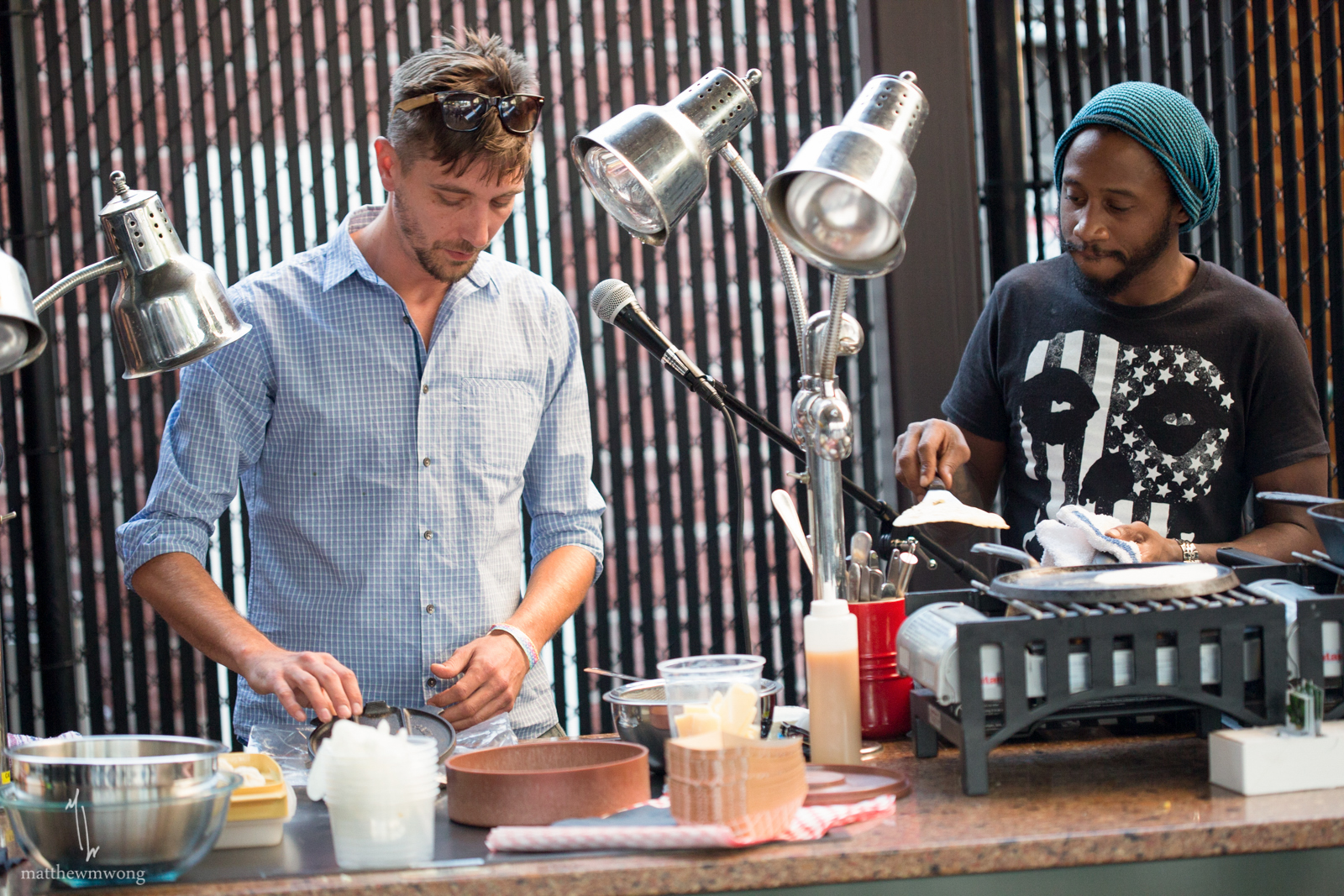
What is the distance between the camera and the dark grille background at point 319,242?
3.15 meters

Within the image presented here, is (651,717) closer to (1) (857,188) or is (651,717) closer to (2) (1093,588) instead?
(2) (1093,588)

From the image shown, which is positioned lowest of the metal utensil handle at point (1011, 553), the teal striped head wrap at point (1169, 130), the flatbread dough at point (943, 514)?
the metal utensil handle at point (1011, 553)

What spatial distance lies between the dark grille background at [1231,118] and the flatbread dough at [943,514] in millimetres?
1755

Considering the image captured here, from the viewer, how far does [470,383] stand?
2129mm

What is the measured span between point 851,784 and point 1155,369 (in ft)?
3.80

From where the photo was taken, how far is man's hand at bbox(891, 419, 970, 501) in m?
1.98

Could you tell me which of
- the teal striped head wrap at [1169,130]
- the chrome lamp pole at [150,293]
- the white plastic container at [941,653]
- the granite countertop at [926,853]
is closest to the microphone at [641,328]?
the white plastic container at [941,653]

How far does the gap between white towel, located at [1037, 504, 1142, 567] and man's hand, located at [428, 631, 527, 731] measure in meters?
0.82

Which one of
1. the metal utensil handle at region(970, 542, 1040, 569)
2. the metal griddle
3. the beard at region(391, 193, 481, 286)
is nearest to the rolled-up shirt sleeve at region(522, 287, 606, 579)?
the beard at region(391, 193, 481, 286)

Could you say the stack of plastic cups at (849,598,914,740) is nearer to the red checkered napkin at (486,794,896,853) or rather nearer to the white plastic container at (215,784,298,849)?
the red checkered napkin at (486,794,896,853)

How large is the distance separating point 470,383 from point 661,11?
1.57 metres

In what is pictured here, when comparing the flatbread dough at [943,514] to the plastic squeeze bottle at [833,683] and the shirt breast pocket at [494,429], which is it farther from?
the shirt breast pocket at [494,429]

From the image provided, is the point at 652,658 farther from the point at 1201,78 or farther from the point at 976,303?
the point at 1201,78

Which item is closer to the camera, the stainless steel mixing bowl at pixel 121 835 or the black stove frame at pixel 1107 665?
the stainless steel mixing bowl at pixel 121 835
